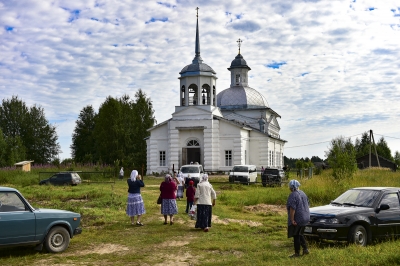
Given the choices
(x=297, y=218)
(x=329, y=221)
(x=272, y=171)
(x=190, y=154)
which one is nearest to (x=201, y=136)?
(x=190, y=154)

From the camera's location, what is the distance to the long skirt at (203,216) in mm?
14477

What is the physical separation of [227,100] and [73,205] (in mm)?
40471

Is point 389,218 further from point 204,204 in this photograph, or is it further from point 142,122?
point 142,122

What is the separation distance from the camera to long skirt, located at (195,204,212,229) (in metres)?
14.5

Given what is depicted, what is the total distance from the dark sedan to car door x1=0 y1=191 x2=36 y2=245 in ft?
21.2

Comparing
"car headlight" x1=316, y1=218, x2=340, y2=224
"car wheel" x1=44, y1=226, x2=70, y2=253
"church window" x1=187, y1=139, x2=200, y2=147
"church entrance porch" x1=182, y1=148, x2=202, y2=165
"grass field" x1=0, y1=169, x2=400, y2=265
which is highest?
"church window" x1=187, y1=139, x2=200, y2=147

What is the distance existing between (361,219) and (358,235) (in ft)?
1.28

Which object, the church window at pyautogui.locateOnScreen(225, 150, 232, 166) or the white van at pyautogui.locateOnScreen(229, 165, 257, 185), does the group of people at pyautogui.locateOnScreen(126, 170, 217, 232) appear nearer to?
the white van at pyautogui.locateOnScreen(229, 165, 257, 185)

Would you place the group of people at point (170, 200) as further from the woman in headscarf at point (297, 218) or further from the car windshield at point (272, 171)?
the car windshield at point (272, 171)

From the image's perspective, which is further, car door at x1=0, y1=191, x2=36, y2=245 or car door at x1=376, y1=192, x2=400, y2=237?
car door at x1=376, y1=192, x2=400, y2=237

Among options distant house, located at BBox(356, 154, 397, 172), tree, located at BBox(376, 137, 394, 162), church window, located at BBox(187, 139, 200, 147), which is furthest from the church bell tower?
tree, located at BBox(376, 137, 394, 162)

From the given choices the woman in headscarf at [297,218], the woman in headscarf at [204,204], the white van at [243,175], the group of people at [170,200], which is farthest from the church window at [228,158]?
the woman in headscarf at [297,218]

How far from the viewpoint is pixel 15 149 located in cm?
5981

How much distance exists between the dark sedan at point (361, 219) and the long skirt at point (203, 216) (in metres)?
3.51
